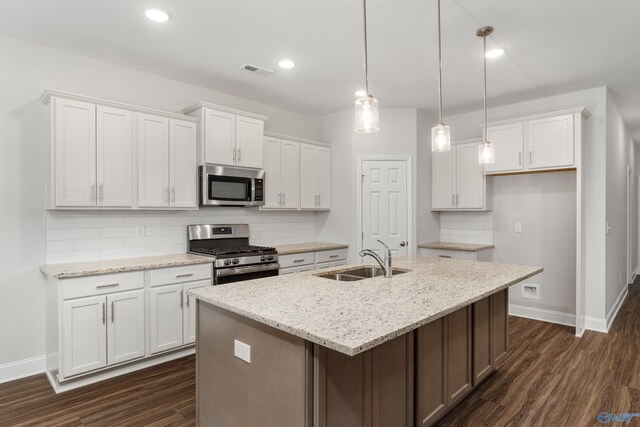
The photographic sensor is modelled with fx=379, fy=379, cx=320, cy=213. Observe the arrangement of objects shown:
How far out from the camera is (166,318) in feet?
10.7

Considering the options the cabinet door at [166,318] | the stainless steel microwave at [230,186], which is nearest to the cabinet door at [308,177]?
the stainless steel microwave at [230,186]

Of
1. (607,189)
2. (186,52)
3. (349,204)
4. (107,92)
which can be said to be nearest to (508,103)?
(607,189)

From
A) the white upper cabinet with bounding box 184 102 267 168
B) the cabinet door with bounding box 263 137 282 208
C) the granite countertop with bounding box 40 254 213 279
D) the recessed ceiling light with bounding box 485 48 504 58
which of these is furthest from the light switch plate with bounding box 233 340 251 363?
the recessed ceiling light with bounding box 485 48 504 58

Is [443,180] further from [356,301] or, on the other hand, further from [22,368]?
[22,368]

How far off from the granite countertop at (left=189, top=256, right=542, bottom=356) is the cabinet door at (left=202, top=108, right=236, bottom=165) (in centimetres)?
182

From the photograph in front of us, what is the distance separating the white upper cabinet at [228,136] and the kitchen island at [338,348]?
1.85 metres

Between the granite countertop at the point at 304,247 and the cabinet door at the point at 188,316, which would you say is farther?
the granite countertop at the point at 304,247

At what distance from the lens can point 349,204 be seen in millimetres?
5035

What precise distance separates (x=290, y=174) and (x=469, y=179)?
7.56 feet

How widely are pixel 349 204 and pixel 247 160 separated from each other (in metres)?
1.57

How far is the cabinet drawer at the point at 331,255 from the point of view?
4.73 m

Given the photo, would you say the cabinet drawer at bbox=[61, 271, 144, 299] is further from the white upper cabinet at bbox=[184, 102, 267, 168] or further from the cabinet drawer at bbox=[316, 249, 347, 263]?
the cabinet drawer at bbox=[316, 249, 347, 263]

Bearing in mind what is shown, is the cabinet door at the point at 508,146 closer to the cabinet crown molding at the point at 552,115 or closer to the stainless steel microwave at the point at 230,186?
the cabinet crown molding at the point at 552,115

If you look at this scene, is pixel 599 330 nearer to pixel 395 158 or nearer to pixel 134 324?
pixel 395 158
